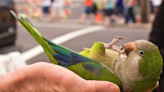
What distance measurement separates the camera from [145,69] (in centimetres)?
79

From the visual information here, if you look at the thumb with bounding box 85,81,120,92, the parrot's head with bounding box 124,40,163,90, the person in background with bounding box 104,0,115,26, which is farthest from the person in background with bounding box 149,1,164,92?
the person in background with bounding box 104,0,115,26

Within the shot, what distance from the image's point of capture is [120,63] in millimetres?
883

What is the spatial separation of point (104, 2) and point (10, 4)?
3.38 m

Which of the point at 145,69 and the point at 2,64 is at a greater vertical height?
the point at 145,69

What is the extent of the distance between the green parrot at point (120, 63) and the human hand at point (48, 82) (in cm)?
10

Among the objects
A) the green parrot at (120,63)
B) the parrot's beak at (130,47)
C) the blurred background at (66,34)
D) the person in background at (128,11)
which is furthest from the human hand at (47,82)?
the person in background at (128,11)

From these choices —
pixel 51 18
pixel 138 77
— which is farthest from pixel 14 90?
pixel 51 18

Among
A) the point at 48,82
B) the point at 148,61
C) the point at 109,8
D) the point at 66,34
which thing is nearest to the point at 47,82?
the point at 48,82

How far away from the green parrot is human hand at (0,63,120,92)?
102 mm

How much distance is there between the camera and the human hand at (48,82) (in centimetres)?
72

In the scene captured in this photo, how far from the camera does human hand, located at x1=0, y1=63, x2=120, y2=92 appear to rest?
72cm

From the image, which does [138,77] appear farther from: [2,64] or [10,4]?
[10,4]

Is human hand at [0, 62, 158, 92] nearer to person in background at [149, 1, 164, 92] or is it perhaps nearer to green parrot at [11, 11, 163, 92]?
green parrot at [11, 11, 163, 92]

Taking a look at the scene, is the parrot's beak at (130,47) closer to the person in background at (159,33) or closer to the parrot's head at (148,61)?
the parrot's head at (148,61)
